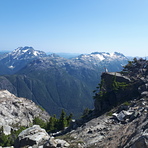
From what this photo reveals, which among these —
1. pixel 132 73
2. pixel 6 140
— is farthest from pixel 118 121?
pixel 6 140

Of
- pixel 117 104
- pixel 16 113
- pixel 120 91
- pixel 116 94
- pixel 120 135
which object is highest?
pixel 120 135

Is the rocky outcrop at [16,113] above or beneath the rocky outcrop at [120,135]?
beneath

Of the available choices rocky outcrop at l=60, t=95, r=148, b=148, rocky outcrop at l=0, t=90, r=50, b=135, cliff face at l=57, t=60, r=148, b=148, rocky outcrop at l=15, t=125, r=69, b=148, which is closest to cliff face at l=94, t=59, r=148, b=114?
cliff face at l=57, t=60, r=148, b=148

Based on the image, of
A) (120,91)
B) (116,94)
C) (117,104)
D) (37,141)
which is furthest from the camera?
(120,91)

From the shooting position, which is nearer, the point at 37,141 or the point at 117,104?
the point at 37,141

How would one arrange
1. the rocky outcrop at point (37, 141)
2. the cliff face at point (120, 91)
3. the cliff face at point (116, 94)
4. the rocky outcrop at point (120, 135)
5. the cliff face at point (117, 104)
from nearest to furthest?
the rocky outcrop at point (120, 135), the rocky outcrop at point (37, 141), the cliff face at point (117, 104), the cliff face at point (120, 91), the cliff face at point (116, 94)

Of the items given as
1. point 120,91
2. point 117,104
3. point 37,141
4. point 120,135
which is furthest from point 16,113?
point 120,135

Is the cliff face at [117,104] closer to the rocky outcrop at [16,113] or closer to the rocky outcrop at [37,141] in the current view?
the rocky outcrop at [37,141]

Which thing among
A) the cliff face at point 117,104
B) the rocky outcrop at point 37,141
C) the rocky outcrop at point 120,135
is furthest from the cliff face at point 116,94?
the rocky outcrop at point 37,141

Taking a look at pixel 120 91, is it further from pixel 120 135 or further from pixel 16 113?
pixel 16 113

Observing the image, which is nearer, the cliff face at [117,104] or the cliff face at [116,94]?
the cliff face at [117,104]

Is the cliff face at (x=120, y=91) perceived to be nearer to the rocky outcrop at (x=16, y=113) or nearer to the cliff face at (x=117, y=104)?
the cliff face at (x=117, y=104)

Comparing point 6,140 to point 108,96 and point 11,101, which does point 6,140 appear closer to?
point 108,96

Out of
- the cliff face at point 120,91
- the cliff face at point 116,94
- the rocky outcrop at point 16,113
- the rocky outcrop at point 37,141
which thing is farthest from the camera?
the rocky outcrop at point 16,113
